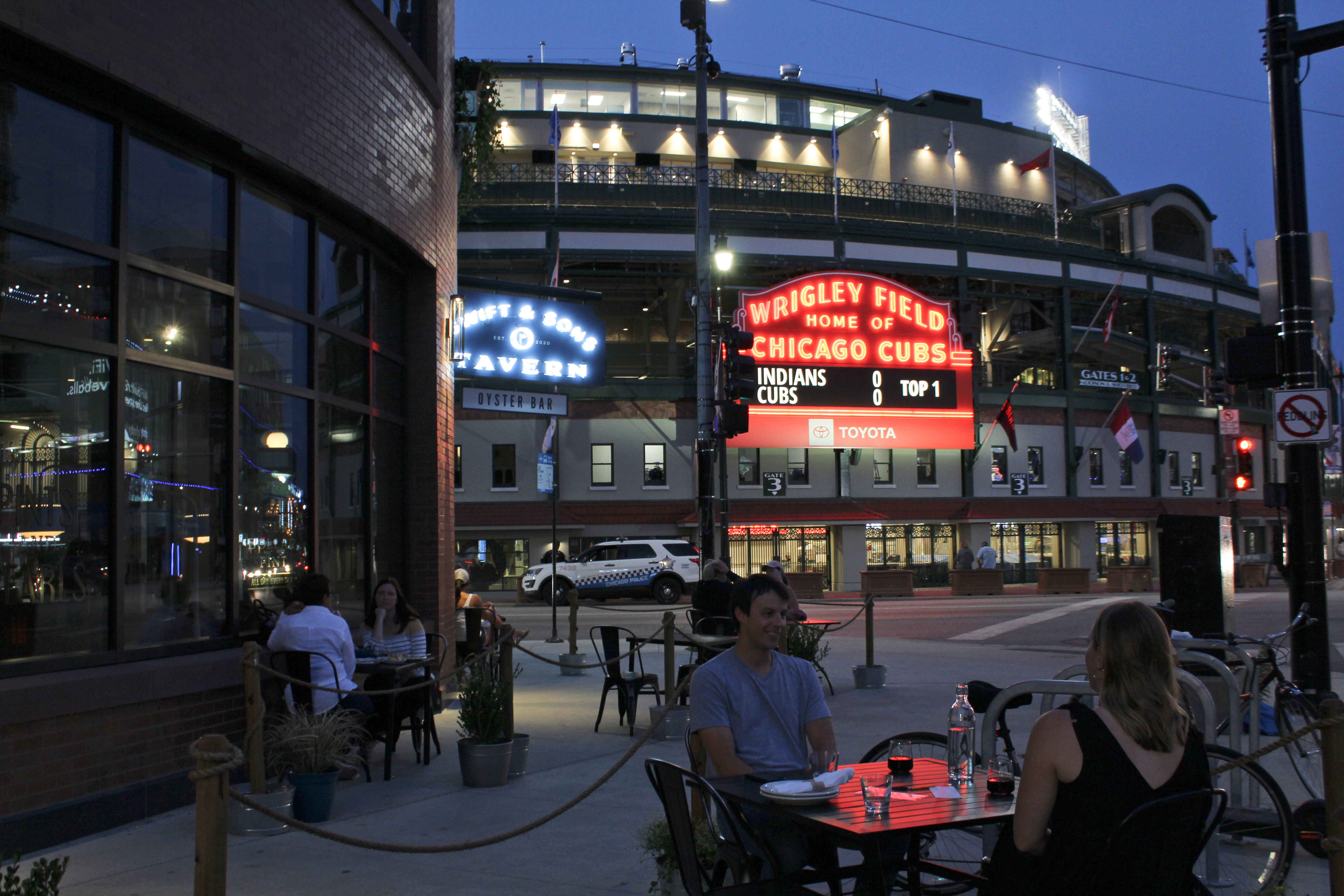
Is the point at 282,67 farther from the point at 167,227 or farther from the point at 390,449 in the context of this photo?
the point at 390,449

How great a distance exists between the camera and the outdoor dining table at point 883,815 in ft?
12.2

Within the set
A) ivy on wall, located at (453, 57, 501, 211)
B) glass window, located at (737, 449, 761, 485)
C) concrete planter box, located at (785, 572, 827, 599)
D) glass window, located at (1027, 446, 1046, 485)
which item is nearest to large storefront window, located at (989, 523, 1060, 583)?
glass window, located at (1027, 446, 1046, 485)

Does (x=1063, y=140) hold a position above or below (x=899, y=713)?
above

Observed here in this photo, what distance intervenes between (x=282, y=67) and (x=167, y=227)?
1.58 metres

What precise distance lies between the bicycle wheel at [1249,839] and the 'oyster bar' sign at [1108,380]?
37144 mm

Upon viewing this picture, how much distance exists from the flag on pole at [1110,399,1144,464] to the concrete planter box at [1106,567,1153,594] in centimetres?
437

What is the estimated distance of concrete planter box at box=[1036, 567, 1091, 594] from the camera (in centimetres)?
3459

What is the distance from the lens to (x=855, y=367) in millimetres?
36531

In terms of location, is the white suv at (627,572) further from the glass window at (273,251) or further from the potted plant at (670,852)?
the potted plant at (670,852)

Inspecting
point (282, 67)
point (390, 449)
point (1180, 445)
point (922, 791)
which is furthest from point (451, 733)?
point (1180, 445)

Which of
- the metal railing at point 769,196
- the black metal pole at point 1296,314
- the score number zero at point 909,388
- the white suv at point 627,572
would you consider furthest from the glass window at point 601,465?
the black metal pole at point 1296,314

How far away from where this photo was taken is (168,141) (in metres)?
7.52

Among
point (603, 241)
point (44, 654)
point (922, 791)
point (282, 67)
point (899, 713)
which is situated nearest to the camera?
point (922, 791)

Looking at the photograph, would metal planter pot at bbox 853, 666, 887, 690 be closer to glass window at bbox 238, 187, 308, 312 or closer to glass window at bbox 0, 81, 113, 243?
glass window at bbox 238, 187, 308, 312
